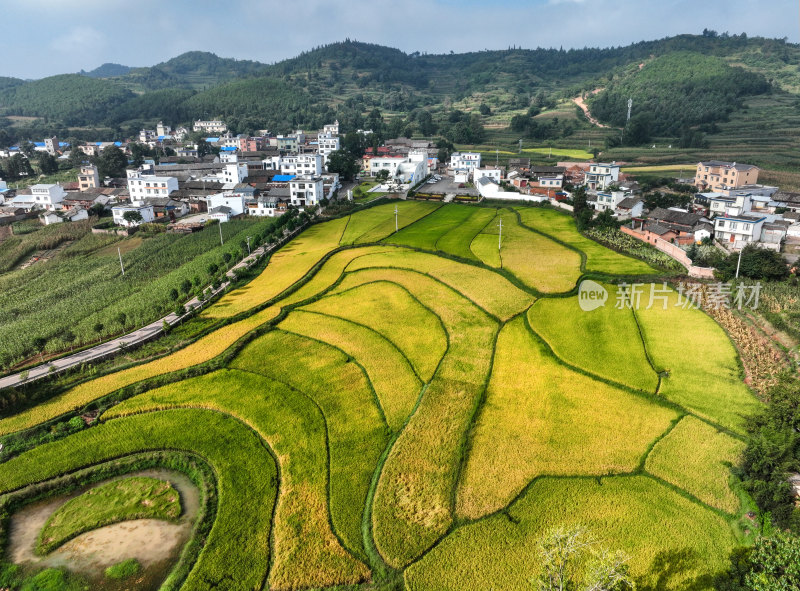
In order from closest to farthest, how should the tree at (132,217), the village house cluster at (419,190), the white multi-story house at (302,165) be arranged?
→ the village house cluster at (419,190) → the tree at (132,217) → the white multi-story house at (302,165)

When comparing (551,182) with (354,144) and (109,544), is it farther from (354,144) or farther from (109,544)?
(109,544)

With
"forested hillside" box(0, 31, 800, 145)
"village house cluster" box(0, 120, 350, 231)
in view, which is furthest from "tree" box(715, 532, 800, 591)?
"forested hillside" box(0, 31, 800, 145)

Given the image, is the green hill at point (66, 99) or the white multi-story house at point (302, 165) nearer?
the white multi-story house at point (302, 165)

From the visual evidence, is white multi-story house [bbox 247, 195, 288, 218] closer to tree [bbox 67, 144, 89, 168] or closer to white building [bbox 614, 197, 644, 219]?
white building [bbox 614, 197, 644, 219]

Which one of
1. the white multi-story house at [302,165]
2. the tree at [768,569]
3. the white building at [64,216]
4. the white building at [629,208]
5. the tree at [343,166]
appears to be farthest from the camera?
the tree at [343,166]

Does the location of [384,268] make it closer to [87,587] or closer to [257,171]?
[87,587]

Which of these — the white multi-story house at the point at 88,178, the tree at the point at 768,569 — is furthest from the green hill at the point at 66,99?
the tree at the point at 768,569

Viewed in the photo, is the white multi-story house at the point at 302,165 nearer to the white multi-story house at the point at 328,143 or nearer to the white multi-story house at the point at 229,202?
the white multi-story house at the point at 229,202
